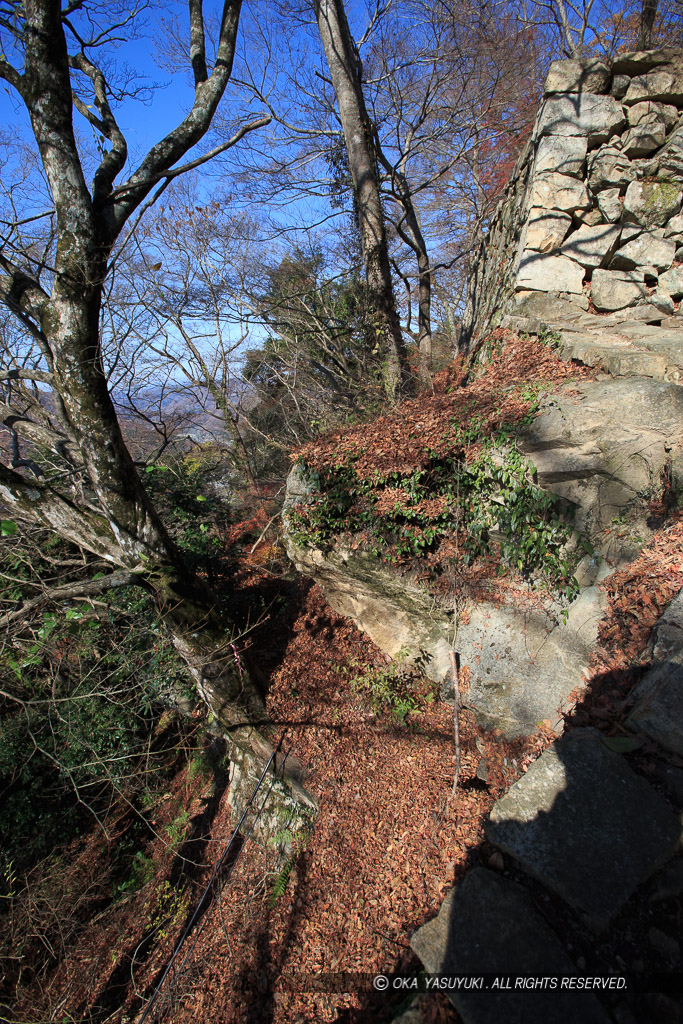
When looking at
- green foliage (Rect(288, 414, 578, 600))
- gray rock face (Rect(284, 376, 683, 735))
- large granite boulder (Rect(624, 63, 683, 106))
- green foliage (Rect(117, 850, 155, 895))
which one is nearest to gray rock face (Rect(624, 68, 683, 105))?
large granite boulder (Rect(624, 63, 683, 106))

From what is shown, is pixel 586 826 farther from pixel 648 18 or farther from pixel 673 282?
pixel 648 18

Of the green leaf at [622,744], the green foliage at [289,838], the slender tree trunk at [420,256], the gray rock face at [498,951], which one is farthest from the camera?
the slender tree trunk at [420,256]

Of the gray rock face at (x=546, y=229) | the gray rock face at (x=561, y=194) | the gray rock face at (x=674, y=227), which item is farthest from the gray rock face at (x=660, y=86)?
the gray rock face at (x=546, y=229)

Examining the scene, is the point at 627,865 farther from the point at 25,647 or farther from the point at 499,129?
the point at 499,129

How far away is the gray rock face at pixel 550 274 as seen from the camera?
5410mm

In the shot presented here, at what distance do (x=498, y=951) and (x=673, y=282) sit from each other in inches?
257

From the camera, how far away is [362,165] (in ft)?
25.2

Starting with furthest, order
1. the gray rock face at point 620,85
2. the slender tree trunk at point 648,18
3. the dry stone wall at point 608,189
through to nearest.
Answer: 1. the slender tree trunk at point 648,18
2. the gray rock face at point 620,85
3. the dry stone wall at point 608,189

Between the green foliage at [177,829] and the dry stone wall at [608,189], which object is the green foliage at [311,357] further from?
the green foliage at [177,829]

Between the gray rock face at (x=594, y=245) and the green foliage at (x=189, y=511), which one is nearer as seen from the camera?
the gray rock face at (x=594, y=245)

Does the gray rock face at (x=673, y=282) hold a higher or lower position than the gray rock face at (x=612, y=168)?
lower

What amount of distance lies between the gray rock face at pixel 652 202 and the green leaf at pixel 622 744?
225 inches

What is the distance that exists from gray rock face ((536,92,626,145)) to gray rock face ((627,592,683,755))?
5627 mm

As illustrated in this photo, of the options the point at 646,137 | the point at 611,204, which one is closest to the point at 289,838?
the point at 611,204
